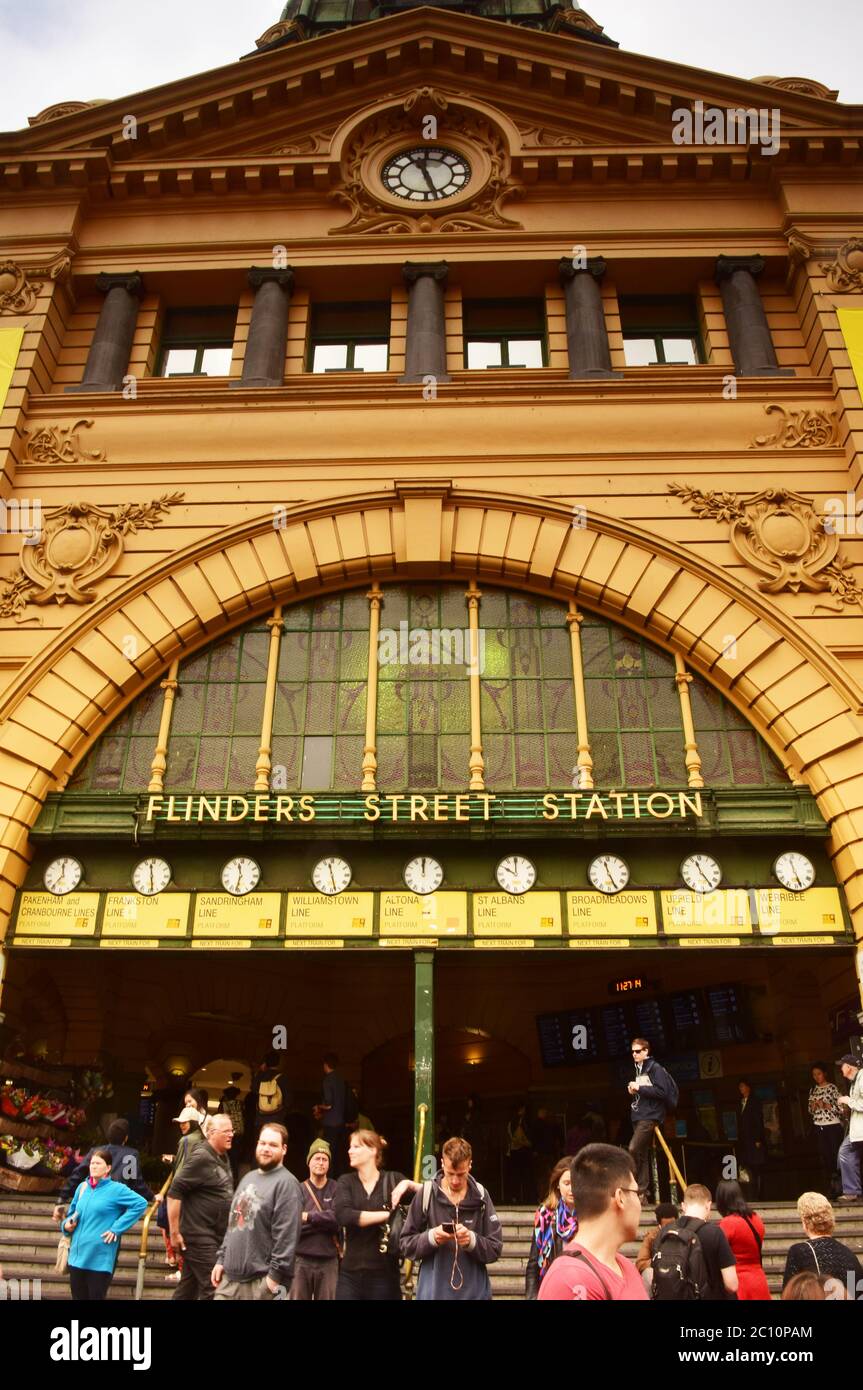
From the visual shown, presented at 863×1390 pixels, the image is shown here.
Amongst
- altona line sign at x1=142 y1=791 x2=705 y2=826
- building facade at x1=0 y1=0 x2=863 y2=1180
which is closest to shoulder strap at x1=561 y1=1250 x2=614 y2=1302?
building facade at x1=0 y1=0 x2=863 y2=1180

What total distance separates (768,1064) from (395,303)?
60.6 feet

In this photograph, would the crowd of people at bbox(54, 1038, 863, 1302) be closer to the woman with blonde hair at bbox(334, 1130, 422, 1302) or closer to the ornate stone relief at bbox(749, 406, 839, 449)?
the woman with blonde hair at bbox(334, 1130, 422, 1302)

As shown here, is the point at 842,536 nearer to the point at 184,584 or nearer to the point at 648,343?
the point at 648,343

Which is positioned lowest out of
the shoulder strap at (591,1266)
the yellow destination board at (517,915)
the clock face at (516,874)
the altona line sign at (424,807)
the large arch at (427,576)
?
the shoulder strap at (591,1266)

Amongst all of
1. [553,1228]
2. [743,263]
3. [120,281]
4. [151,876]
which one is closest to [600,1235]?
[553,1228]

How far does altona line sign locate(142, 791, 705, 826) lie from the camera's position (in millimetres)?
15586

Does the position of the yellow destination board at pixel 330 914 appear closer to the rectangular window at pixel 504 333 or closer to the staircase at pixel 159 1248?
the staircase at pixel 159 1248

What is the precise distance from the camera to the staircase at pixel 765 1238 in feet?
37.2

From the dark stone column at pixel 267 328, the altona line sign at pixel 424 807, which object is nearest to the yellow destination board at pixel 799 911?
the altona line sign at pixel 424 807

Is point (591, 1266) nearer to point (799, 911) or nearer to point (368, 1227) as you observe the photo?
point (368, 1227)

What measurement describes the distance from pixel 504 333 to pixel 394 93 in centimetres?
681

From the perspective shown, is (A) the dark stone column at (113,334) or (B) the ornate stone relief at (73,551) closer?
(B) the ornate stone relief at (73,551)

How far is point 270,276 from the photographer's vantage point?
68.6 feet

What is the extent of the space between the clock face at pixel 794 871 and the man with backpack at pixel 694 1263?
865cm
